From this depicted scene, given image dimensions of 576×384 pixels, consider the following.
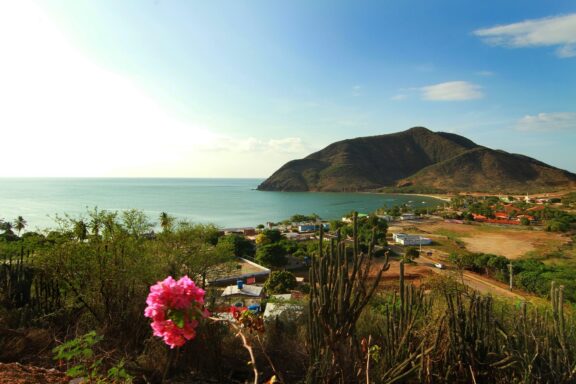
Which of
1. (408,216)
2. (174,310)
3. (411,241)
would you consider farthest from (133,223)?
(408,216)


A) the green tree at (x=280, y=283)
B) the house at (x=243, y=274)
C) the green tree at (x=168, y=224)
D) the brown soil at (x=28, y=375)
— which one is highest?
the brown soil at (x=28, y=375)

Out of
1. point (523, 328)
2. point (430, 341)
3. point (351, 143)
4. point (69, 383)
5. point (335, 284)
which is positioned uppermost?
point (351, 143)

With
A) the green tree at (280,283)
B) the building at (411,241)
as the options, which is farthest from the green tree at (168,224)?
the building at (411,241)

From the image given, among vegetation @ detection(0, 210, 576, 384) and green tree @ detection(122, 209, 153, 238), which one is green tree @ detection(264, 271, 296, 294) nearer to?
green tree @ detection(122, 209, 153, 238)

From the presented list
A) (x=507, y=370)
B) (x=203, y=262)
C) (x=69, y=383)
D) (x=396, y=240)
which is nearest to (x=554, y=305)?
(x=507, y=370)

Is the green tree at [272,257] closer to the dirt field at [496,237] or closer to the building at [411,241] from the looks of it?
the building at [411,241]

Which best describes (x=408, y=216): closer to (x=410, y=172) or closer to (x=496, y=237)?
(x=496, y=237)

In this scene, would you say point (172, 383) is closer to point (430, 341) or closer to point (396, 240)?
point (430, 341)

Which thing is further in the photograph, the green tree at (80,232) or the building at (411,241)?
the building at (411,241)
